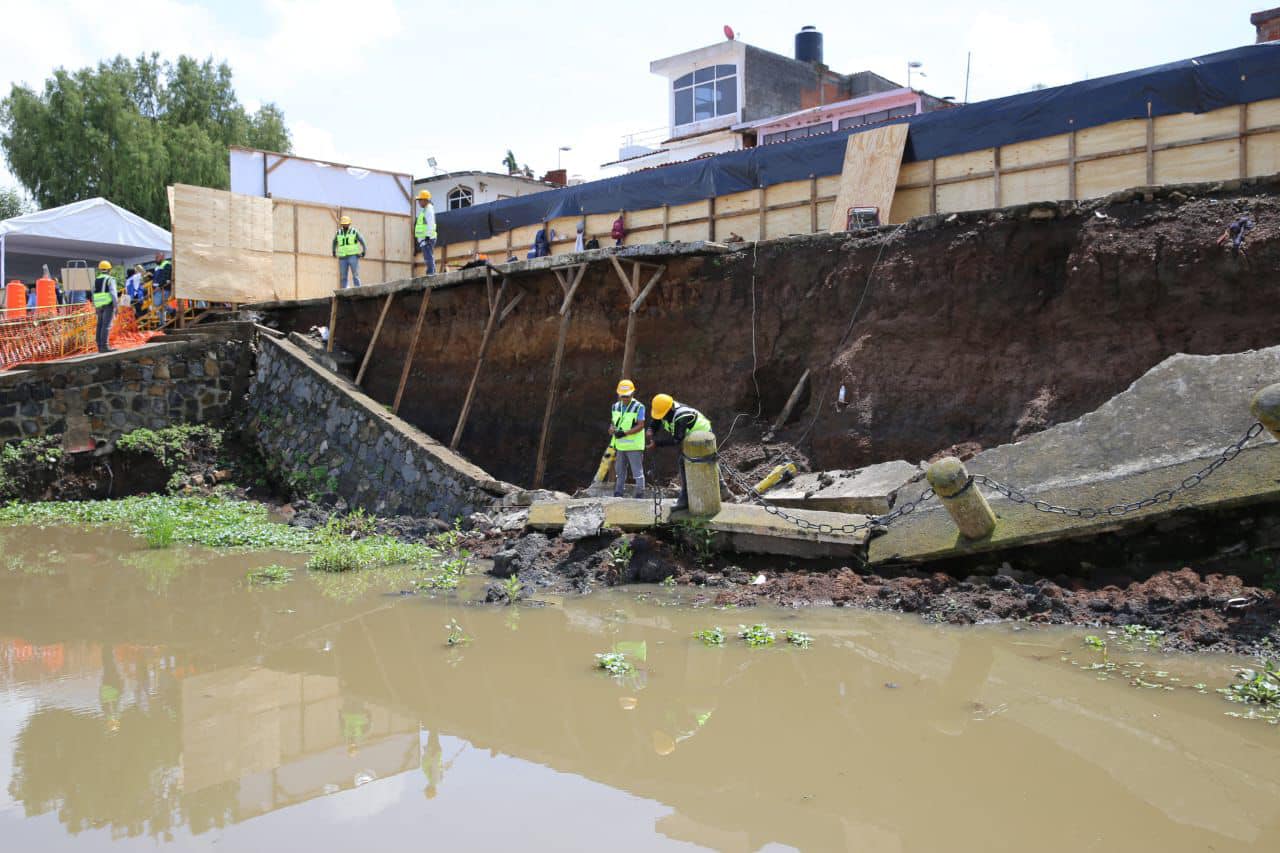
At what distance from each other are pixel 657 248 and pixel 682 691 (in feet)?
26.7

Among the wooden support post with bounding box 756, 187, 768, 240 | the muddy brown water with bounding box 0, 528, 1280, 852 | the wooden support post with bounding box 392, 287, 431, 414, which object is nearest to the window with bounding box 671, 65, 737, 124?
the wooden support post with bounding box 756, 187, 768, 240

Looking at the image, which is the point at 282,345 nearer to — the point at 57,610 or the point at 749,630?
→ the point at 57,610

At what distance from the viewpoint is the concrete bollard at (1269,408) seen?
6.71m

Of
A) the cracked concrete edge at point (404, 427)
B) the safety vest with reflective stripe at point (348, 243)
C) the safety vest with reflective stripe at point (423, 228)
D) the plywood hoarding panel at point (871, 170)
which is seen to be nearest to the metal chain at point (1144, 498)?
the cracked concrete edge at point (404, 427)

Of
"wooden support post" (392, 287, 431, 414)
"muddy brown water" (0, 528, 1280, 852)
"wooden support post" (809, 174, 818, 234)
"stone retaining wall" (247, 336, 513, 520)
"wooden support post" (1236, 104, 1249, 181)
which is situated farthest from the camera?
"wooden support post" (809, 174, 818, 234)

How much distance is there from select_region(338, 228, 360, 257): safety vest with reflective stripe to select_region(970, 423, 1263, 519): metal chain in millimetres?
14084

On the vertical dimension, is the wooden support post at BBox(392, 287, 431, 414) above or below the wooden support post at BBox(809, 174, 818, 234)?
below

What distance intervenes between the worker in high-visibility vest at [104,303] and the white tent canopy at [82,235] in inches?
345

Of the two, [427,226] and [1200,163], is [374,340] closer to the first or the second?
[427,226]

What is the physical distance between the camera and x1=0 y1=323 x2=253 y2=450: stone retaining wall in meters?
16.7

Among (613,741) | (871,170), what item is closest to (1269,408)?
(613,741)

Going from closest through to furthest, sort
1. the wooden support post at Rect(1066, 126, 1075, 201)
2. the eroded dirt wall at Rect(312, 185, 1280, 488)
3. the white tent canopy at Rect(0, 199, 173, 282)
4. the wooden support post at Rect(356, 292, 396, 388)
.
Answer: the eroded dirt wall at Rect(312, 185, 1280, 488) → the wooden support post at Rect(1066, 126, 1075, 201) → the wooden support post at Rect(356, 292, 396, 388) → the white tent canopy at Rect(0, 199, 173, 282)

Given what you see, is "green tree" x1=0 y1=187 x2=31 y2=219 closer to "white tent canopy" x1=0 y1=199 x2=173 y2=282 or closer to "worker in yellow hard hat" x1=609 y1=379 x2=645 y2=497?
"white tent canopy" x1=0 y1=199 x2=173 y2=282

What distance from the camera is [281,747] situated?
6.01 metres
